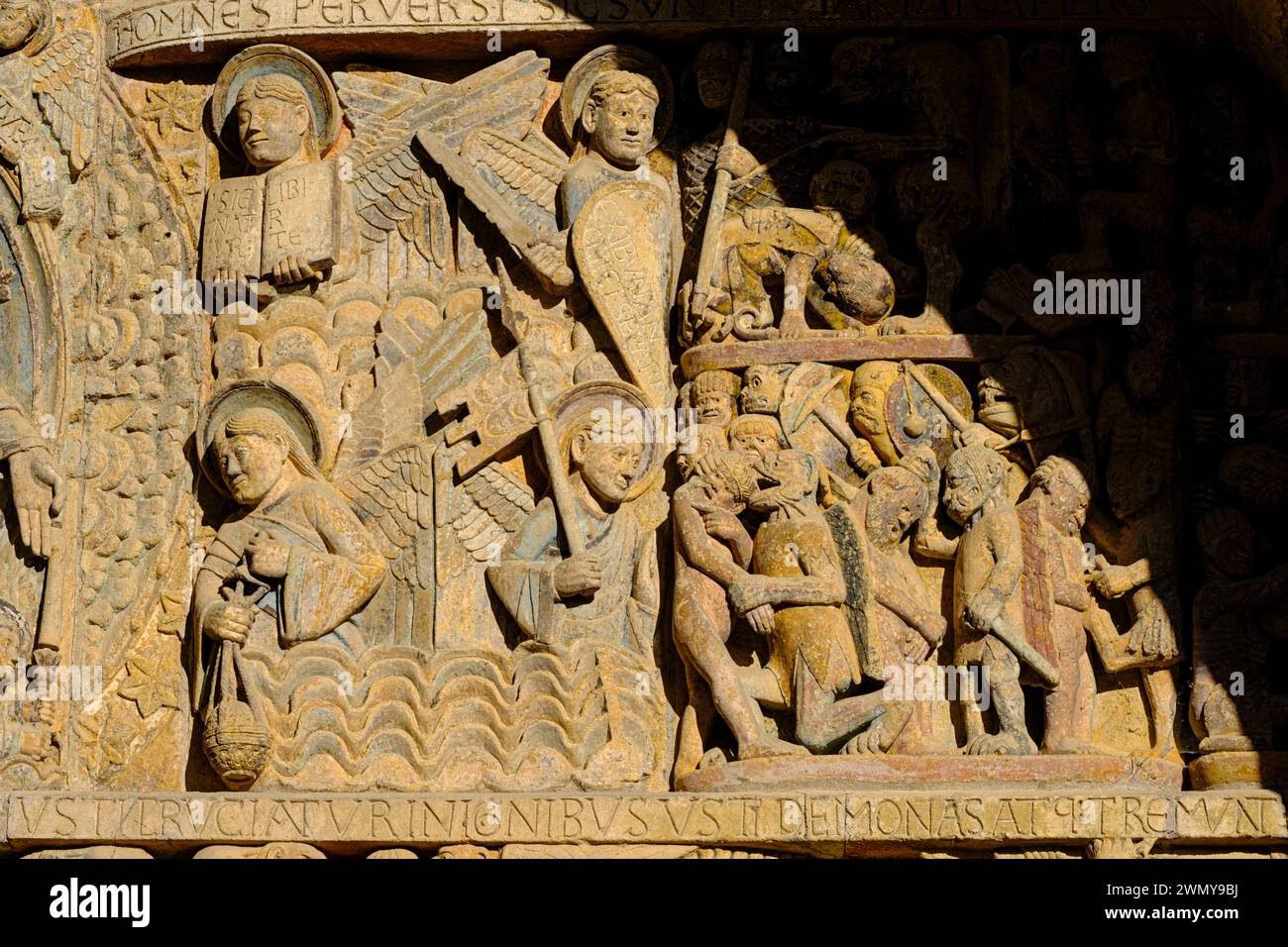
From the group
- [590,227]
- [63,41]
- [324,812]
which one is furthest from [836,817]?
[63,41]

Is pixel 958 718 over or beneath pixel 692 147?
beneath

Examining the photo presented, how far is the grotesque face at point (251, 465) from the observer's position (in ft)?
33.0

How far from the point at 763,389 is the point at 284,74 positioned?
2247mm

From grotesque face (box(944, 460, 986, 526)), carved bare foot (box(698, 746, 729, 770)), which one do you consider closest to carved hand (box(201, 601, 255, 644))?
carved bare foot (box(698, 746, 729, 770))

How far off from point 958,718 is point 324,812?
231 cm

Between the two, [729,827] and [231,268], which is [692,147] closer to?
[231,268]

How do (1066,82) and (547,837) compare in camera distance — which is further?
(1066,82)

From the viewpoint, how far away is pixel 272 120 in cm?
1048

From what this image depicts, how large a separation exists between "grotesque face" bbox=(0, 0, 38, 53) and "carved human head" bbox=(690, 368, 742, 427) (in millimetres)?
2927

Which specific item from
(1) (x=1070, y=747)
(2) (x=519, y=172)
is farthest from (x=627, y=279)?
(1) (x=1070, y=747)

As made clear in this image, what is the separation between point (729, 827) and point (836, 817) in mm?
379

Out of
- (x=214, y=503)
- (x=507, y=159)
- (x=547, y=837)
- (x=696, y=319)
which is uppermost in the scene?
(x=507, y=159)

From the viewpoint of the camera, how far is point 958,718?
9953 millimetres

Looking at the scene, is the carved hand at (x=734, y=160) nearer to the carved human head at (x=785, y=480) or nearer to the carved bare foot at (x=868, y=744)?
the carved human head at (x=785, y=480)
